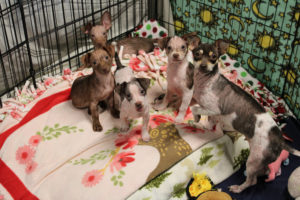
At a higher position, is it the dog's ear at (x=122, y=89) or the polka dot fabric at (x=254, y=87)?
the dog's ear at (x=122, y=89)

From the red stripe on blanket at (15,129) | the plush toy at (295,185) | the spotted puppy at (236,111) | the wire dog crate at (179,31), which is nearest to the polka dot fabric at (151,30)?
the wire dog crate at (179,31)

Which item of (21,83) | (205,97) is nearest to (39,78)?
(21,83)

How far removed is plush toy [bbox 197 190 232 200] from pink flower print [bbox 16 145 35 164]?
1.40 meters

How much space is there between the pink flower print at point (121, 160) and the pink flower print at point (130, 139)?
103mm

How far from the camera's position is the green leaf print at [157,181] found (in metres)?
2.65

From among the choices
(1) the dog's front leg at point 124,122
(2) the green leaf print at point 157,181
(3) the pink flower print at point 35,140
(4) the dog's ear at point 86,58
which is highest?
(4) the dog's ear at point 86,58

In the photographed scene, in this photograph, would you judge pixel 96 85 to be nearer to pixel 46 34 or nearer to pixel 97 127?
pixel 97 127

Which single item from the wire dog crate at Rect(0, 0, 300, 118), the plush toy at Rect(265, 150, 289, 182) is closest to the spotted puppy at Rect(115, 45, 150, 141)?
the plush toy at Rect(265, 150, 289, 182)

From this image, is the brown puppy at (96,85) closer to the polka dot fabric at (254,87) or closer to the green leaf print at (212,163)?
the green leaf print at (212,163)

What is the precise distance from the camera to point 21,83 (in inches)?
152

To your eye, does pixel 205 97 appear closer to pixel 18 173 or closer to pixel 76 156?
pixel 76 156

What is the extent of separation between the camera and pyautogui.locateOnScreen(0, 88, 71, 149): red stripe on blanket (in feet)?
10.2

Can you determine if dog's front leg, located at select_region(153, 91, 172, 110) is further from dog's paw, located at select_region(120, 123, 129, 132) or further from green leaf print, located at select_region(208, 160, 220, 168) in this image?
green leaf print, located at select_region(208, 160, 220, 168)

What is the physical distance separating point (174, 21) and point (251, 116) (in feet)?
8.28
